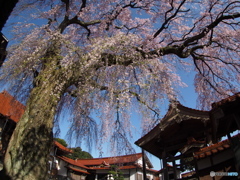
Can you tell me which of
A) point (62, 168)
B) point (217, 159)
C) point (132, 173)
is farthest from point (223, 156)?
point (132, 173)

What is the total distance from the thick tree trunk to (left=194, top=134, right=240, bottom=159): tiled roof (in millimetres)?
4154

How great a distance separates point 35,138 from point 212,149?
4.74 meters

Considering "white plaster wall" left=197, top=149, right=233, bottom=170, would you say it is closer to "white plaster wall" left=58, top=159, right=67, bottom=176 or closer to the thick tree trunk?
the thick tree trunk

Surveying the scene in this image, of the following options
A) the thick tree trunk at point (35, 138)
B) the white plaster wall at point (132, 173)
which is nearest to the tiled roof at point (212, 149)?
the thick tree trunk at point (35, 138)

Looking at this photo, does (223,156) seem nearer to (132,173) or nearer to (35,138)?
(35,138)

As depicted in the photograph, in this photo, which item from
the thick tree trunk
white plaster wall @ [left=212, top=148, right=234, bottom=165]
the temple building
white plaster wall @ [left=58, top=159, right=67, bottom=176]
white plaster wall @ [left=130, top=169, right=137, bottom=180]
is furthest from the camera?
white plaster wall @ [left=130, top=169, right=137, bottom=180]

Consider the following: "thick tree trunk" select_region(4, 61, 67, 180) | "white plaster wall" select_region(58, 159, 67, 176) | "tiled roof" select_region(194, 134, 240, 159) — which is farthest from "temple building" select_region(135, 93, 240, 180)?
"white plaster wall" select_region(58, 159, 67, 176)

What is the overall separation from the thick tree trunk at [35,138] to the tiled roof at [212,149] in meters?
4.15

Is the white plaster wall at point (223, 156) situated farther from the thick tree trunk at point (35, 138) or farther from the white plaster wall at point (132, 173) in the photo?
the white plaster wall at point (132, 173)

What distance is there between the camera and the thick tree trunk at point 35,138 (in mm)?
3642

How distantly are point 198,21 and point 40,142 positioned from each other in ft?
25.8

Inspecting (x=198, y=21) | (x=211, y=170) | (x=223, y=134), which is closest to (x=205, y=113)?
(x=223, y=134)

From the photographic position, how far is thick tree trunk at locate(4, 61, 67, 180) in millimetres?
3642

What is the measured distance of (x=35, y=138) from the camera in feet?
13.1
